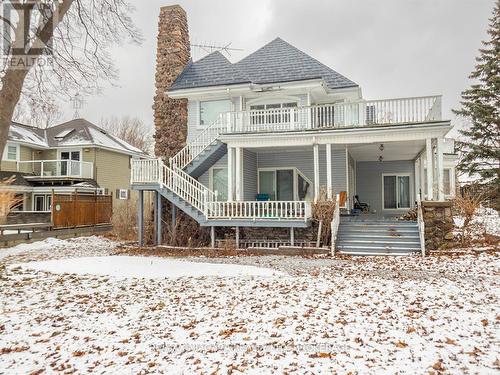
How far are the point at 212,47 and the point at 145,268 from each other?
45.3 feet

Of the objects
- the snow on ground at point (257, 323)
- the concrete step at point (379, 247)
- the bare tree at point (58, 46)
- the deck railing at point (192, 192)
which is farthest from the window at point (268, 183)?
the bare tree at point (58, 46)

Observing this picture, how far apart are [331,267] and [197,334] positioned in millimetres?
5470

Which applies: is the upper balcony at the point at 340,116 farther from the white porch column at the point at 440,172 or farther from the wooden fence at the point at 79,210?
the wooden fence at the point at 79,210

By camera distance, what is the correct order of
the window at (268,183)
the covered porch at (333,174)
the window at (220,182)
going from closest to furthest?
the covered porch at (333,174) → the window at (220,182) → the window at (268,183)

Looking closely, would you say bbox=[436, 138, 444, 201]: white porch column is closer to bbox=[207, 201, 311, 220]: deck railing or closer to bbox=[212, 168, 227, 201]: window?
bbox=[207, 201, 311, 220]: deck railing

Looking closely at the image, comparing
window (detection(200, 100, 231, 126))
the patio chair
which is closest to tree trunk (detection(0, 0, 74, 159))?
window (detection(200, 100, 231, 126))

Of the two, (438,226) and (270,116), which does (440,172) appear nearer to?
(438,226)

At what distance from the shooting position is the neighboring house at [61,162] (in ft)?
80.7

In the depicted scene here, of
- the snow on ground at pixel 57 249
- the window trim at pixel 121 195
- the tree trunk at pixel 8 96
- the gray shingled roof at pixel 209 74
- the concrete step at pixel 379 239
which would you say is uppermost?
the gray shingled roof at pixel 209 74

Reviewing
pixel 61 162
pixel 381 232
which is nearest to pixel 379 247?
pixel 381 232

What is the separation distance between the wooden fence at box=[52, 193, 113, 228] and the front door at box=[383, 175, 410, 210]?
16.2 metres

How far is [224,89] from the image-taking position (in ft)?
54.0

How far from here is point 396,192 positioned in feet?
63.3

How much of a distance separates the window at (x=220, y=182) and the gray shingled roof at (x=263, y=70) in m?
3.93
